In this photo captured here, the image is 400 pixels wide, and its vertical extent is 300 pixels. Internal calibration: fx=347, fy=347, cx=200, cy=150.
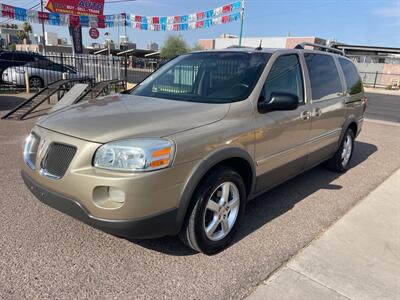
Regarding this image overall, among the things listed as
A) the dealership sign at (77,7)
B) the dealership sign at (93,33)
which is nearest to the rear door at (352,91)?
the dealership sign at (77,7)

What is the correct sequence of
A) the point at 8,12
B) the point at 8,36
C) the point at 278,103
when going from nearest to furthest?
the point at 278,103, the point at 8,12, the point at 8,36

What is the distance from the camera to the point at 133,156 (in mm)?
2439

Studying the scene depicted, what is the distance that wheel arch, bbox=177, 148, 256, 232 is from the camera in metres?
A: 2.64

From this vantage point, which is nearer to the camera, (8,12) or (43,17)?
(8,12)

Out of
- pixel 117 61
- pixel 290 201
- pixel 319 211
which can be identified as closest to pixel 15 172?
pixel 290 201

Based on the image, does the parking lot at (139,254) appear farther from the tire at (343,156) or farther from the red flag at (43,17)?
the red flag at (43,17)

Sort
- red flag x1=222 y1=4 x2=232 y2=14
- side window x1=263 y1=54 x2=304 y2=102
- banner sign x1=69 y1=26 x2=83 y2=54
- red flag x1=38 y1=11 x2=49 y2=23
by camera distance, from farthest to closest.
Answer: red flag x1=38 y1=11 x2=49 y2=23 → red flag x1=222 y1=4 x2=232 y2=14 → banner sign x1=69 y1=26 x2=83 y2=54 → side window x1=263 y1=54 x2=304 y2=102

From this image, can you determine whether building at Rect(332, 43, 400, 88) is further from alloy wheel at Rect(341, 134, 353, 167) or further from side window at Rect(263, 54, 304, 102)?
side window at Rect(263, 54, 304, 102)

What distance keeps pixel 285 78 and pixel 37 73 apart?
1336 cm

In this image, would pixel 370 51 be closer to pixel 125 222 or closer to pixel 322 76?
pixel 322 76

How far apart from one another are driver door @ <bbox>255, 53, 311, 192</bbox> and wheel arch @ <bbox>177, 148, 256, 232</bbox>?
14 centimetres

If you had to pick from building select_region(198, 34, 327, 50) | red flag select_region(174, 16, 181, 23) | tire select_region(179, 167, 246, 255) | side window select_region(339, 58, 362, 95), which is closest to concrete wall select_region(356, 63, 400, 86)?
building select_region(198, 34, 327, 50)

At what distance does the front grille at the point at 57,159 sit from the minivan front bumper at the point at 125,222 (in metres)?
0.16

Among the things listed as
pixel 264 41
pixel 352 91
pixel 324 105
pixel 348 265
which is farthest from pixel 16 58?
pixel 264 41
